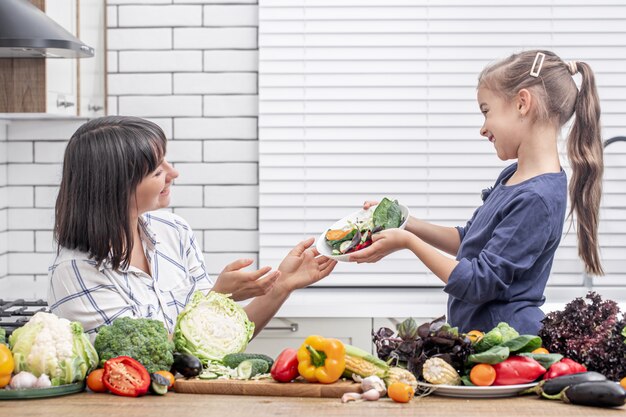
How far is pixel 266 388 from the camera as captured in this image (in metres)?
2.00

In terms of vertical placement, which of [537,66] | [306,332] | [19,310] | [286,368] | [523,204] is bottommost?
[306,332]

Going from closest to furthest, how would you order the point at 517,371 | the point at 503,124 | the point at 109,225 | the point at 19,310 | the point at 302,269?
the point at 517,371
the point at 109,225
the point at 503,124
the point at 302,269
the point at 19,310

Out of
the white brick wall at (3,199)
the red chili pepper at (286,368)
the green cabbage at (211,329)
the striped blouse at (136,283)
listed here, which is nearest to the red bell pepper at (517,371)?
the red chili pepper at (286,368)

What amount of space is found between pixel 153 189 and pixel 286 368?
30.6 inches

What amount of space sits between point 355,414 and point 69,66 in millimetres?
2333

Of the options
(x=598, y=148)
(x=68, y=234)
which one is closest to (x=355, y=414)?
(x=68, y=234)

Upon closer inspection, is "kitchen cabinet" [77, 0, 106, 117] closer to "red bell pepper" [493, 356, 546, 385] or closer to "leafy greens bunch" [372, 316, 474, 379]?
"leafy greens bunch" [372, 316, 474, 379]

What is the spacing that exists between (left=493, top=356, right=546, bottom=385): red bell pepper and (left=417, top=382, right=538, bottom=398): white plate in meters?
0.01

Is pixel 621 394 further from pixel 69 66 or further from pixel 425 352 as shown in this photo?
pixel 69 66

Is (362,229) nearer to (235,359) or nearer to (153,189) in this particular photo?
(153,189)

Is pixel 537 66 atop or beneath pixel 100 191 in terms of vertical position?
atop

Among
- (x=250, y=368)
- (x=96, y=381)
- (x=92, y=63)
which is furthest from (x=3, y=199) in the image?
(x=250, y=368)

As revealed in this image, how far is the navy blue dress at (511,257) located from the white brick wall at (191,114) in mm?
1643

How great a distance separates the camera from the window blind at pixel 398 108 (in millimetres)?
4023
